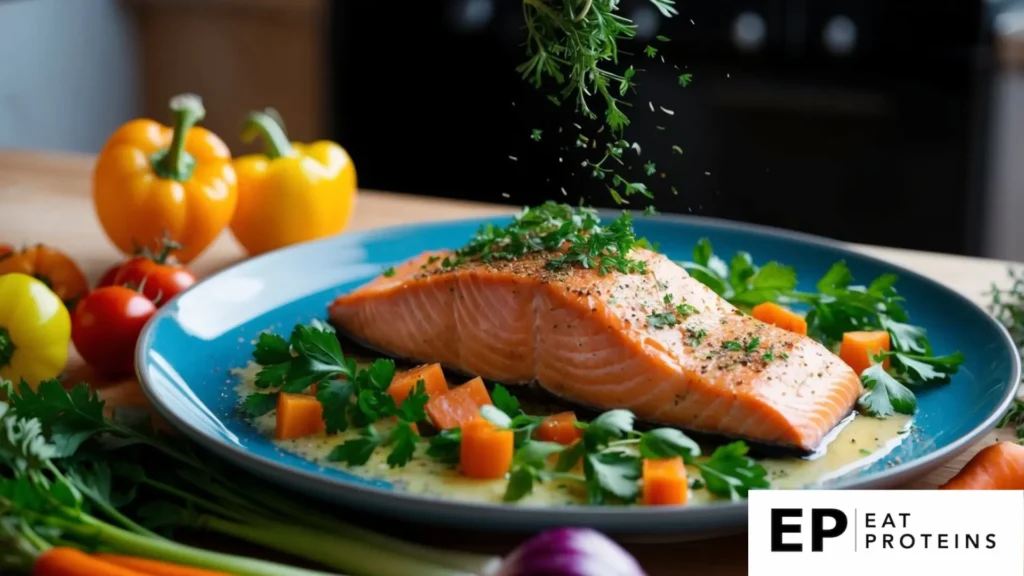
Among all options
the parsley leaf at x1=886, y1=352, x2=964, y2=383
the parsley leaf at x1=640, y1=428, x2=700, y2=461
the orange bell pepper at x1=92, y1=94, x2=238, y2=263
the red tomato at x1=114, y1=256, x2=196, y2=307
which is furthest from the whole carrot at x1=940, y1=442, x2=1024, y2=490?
the orange bell pepper at x1=92, y1=94, x2=238, y2=263

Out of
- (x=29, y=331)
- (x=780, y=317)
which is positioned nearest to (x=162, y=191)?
(x=29, y=331)

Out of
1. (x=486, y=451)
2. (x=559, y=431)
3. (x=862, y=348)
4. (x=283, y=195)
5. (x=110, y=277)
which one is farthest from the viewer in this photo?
(x=283, y=195)

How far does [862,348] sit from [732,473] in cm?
67

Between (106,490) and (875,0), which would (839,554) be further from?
(875,0)

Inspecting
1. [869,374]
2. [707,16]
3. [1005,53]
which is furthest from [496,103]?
[869,374]

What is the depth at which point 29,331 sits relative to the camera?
2338 millimetres

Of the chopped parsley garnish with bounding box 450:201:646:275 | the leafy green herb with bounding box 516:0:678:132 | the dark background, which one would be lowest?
the dark background

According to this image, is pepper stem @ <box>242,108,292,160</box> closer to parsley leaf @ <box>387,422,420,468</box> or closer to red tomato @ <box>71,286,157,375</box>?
red tomato @ <box>71,286,157,375</box>

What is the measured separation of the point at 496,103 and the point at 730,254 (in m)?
2.70

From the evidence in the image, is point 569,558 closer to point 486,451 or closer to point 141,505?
point 486,451

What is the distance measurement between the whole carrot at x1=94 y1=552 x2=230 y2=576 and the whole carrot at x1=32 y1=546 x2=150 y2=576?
0.02 m

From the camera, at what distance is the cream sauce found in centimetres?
179

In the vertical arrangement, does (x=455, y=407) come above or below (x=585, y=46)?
below

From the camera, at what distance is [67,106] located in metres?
6.64
